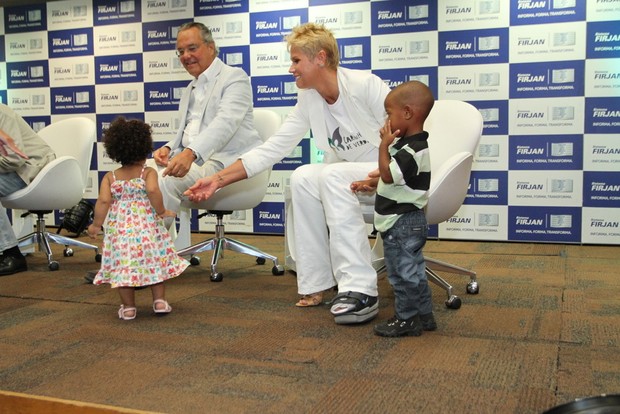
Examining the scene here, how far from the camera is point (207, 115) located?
3273 millimetres

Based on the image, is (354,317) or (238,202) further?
(238,202)

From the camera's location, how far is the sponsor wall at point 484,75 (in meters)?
4.42

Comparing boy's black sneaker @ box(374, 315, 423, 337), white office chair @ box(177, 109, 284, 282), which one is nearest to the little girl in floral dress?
white office chair @ box(177, 109, 284, 282)

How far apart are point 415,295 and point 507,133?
286 centimetres

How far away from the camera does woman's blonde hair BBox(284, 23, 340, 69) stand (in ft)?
8.19

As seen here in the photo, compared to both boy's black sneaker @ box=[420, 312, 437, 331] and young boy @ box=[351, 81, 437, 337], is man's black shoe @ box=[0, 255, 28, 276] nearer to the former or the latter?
young boy @ box=[351, 81, 437, 337]

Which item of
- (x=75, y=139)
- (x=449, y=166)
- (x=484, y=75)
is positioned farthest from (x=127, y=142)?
(x=484, y=75)

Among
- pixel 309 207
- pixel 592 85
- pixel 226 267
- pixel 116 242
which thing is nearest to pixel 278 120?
pixel 226 267

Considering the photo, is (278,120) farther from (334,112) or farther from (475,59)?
(475,59)

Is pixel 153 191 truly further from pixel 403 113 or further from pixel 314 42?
pixel 403 113

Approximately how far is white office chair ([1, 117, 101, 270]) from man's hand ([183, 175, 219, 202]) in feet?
4.20

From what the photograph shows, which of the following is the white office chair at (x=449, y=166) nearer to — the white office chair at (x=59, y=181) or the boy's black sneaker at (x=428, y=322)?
the boy's black sneaker at (x=428, y=322)

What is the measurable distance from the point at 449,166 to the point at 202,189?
94cm

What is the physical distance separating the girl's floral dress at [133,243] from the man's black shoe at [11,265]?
1231 mm
